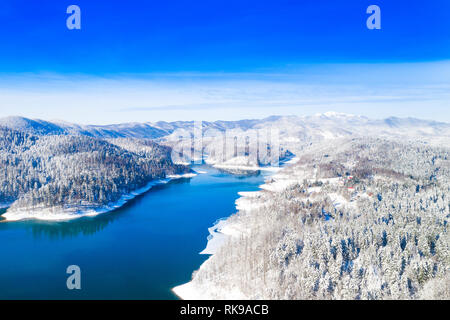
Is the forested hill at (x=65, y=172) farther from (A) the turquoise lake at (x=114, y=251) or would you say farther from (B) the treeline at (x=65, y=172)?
(A) the turquoise lake at (x=114, y=251)

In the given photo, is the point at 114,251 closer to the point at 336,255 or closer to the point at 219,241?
the point at 219,241

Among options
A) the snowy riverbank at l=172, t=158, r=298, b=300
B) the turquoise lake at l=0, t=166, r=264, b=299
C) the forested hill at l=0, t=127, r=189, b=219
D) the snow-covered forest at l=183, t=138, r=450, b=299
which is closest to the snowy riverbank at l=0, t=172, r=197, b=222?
the forested hill at l=0, t=127, r=189, b=219

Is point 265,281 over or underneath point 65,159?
underneath

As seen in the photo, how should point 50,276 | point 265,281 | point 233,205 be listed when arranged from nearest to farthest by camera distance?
point 265,281 → point 50,276 → point 233,205

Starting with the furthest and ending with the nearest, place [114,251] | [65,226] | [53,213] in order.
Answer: [53,213], [65,226], [114,251]

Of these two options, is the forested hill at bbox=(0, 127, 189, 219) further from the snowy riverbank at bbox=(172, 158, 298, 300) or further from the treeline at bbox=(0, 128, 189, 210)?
the snowy riverbank at bbox=(172, 158, 298, 300)

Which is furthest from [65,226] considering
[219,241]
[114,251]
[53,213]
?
[219,241]
